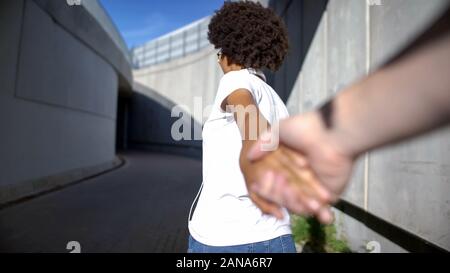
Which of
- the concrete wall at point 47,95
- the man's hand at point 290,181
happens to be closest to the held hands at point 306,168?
the man's hand at point 290,181

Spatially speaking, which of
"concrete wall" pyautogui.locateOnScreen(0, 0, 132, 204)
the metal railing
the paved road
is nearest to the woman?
the paved road

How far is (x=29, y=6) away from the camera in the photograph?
20.4ft

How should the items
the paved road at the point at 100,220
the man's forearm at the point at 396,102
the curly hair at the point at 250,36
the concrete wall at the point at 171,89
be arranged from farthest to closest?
the concrete wall at the point at 171,89 < the paved road at the point at 100,220 < the curly hair at the point at 250,36 < the man's forearm at the point at 396,102

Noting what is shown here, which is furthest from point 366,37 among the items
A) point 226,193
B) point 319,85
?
point 226,193

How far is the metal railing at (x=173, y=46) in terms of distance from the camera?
20466mm

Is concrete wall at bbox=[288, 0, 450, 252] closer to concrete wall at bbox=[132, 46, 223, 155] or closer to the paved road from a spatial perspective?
the paved road

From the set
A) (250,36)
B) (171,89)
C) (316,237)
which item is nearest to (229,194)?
(250,36)

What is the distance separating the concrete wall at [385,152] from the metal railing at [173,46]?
13.9 meters

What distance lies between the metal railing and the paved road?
12.3 metres

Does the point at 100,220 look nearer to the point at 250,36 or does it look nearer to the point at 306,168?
the point at 250,36

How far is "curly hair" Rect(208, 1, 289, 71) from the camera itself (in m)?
1.37

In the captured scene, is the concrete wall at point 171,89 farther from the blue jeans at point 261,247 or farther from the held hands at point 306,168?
the held hands at point 306,168

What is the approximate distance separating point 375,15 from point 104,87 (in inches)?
401

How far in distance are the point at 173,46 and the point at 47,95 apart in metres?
17.4
